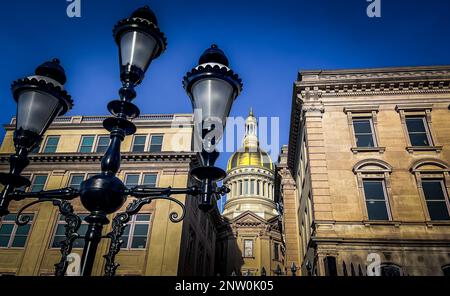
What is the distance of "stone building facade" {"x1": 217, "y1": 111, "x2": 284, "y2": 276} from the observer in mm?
46969

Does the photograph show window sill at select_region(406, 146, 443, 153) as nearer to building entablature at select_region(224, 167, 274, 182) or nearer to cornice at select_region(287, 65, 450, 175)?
cornice at select_region(287, 65, 450, 175)

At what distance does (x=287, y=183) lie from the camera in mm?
29297

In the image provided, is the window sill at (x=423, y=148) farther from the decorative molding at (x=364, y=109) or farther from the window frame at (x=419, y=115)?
the decorative molding at (x=364, y=109)

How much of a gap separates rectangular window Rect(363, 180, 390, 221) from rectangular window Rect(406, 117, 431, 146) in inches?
137

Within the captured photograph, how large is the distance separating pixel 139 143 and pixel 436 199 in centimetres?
2277

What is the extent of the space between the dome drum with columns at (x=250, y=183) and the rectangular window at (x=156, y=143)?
107 feet

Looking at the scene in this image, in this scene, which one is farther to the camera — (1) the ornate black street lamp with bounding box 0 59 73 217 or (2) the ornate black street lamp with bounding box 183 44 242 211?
(1) the ornate black street lamp with bounding box 0 59 73 217

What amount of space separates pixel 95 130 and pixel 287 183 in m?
19.1

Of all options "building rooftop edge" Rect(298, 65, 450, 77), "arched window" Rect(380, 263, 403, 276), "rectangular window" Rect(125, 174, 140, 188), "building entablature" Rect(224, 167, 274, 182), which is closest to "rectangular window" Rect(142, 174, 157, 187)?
"rectangular window" Rect(125, 174, 140, 188)

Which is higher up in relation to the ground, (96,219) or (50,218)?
(50,218)

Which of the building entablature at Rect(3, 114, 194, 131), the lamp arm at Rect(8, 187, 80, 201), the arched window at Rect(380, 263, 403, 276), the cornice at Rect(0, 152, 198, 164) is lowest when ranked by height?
the lamp arm at Rect(8, 187, 80, 201)

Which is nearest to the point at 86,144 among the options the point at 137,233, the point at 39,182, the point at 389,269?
the point at 39,182
